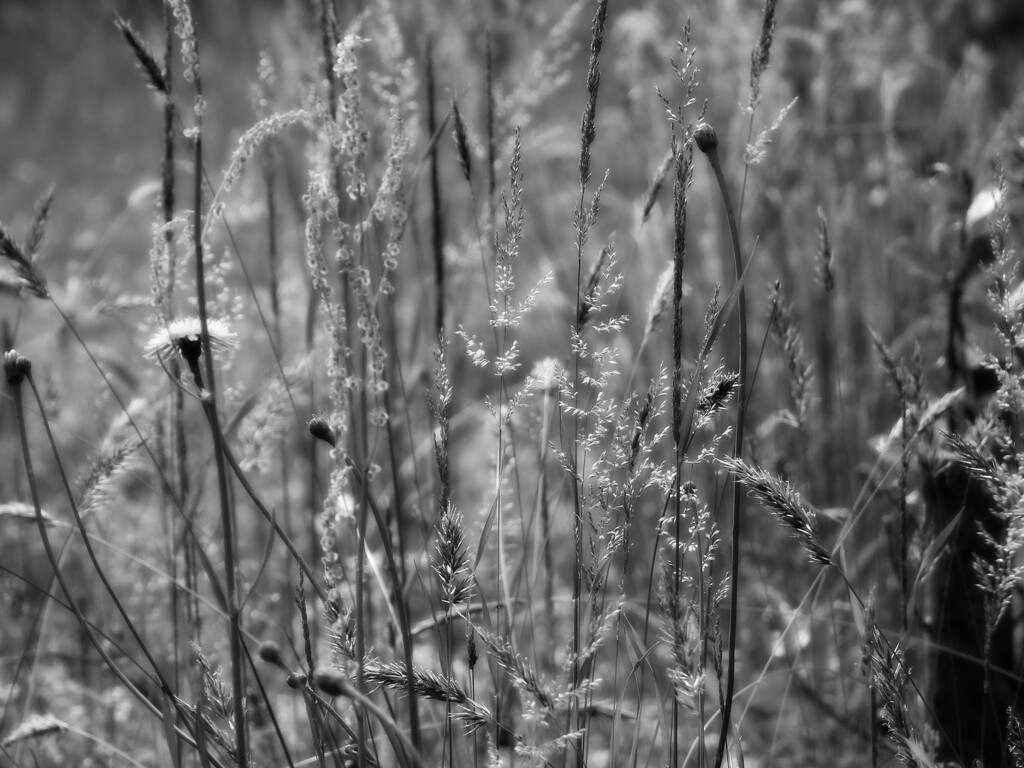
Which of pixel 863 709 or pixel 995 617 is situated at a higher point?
pixel 995 617

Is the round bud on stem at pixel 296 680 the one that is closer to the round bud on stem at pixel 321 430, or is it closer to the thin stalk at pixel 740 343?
the round bud on stem at pixel 321 430

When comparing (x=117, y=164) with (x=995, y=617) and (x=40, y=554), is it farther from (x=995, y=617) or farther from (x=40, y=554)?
(x=995, y=617)

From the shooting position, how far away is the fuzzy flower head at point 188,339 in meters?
A: 0.79

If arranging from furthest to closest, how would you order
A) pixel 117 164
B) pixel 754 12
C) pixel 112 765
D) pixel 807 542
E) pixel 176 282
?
pixel 117 164
pixel 754 12
pixel 112 765
pixel 176 282
pixel 807 542

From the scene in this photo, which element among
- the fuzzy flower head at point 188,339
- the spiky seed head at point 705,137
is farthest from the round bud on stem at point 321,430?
the spiky seed head at point 705,137

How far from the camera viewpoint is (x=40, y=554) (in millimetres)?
2227

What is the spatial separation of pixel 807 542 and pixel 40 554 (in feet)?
6.43

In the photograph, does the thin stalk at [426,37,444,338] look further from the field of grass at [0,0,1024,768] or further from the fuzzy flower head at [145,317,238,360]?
the fuzzy flower head at [145,317,238,360]

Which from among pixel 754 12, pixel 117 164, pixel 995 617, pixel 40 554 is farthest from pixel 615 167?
pixel 117 164

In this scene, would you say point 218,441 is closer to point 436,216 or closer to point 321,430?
point 321,430

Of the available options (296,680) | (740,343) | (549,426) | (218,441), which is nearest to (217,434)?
(218,441)

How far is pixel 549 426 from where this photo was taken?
119cm

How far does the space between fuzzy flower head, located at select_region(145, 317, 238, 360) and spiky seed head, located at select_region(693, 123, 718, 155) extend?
426 mm

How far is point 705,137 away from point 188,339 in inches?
17.7
